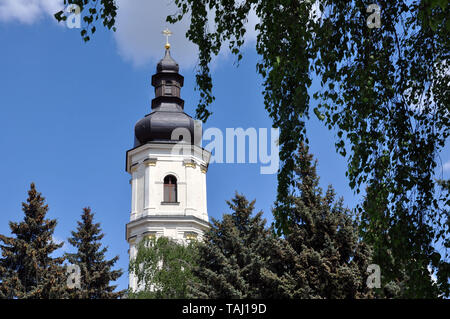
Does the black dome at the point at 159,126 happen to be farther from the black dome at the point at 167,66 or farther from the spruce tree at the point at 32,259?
the spruce tree at the point at 32,259

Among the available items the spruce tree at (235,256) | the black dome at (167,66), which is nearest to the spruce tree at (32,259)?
the spruce tree at (235,256)

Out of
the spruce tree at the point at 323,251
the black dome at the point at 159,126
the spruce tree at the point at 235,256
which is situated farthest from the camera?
the black dome at the point at 159,126

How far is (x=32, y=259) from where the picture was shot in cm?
2825

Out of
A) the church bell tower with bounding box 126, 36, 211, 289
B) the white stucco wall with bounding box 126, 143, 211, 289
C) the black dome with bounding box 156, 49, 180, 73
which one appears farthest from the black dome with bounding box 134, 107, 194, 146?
the black dome with bounding box 156, 49, 180, 73

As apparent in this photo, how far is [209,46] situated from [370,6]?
2.12 meters

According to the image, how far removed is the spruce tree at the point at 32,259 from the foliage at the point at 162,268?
3.37 metres

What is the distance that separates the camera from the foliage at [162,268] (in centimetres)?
2488

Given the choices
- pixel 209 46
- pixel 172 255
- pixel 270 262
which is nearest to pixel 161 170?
pixel 172 255

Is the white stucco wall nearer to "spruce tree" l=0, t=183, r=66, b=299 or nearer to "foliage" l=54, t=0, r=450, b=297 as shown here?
"spruce tree" l=0, t=183, r=66, b=299

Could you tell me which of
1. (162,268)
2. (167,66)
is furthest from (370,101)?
(167,66)

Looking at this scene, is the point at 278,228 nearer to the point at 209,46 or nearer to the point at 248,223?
→ the point at 209,46

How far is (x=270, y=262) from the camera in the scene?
21.3 meters

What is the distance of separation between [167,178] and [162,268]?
1265cm
